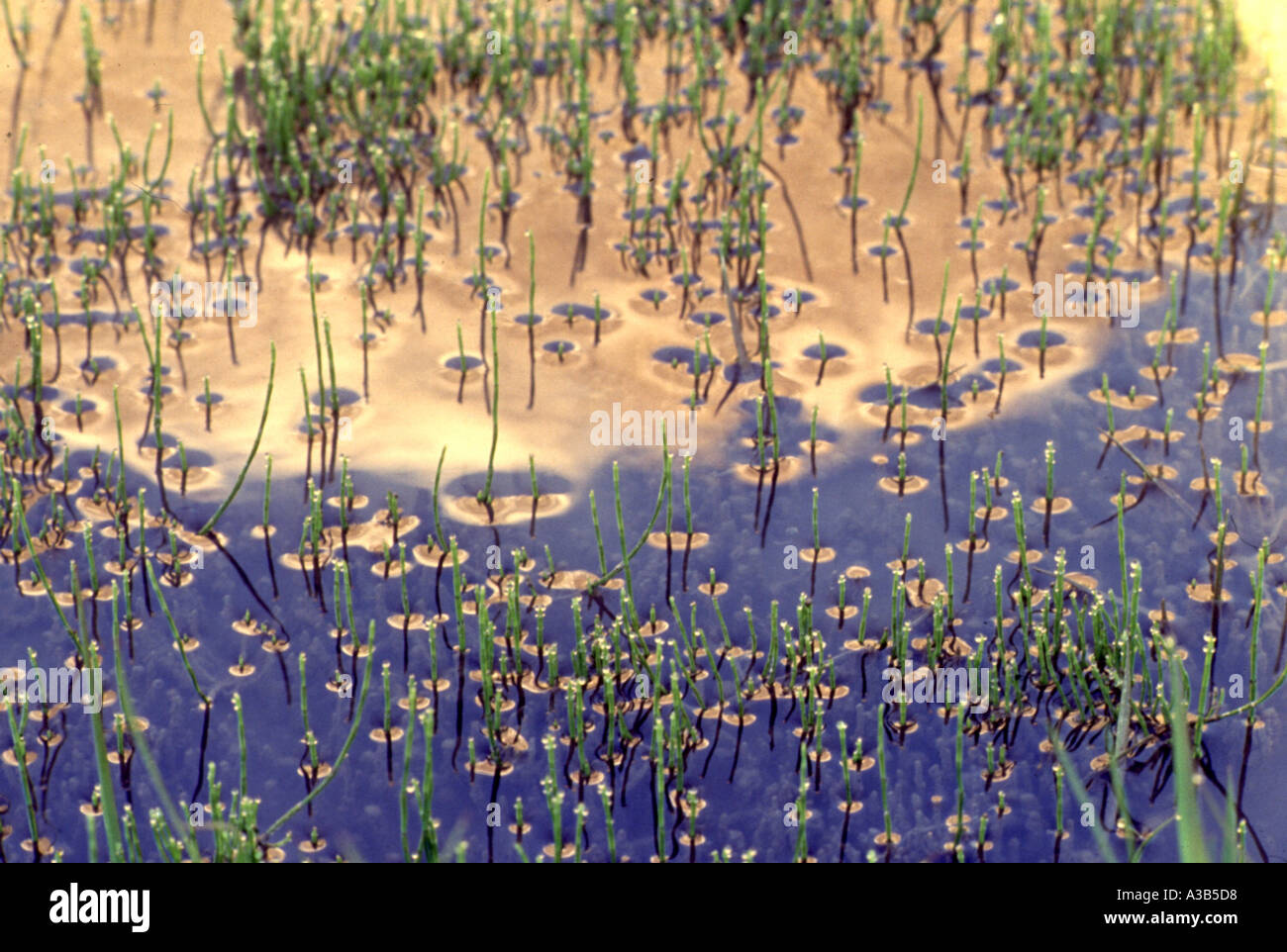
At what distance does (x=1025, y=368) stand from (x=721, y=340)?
1146mm

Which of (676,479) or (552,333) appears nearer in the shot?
(676,479)

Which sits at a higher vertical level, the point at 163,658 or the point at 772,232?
the point at 772,232

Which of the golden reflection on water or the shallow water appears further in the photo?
the golden reflection on water

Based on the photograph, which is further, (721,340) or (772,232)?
(772,232)

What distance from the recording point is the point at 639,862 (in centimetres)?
436

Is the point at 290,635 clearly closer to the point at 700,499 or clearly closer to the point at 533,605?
the point at 533,605

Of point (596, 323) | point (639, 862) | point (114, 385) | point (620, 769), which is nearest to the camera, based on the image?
point (639, 862)

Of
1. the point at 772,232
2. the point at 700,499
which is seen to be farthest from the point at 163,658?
the point at 772,232

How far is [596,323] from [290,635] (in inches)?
77.1

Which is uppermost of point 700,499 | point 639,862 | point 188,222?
point 188,222

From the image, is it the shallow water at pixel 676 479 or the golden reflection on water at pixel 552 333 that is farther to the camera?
the golden reflection on water at pixel 552 333

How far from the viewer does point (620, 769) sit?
15.3 ft

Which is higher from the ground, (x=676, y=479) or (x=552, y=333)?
(x=552, y=333)
